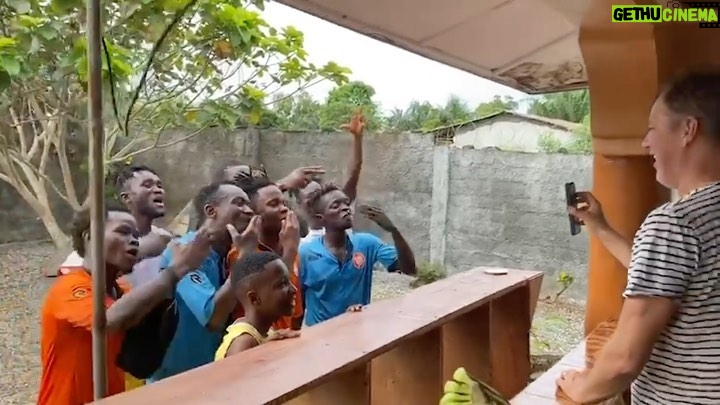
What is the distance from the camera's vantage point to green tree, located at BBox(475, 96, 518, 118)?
3.57m

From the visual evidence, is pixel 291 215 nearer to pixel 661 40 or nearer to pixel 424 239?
pixel 661 40

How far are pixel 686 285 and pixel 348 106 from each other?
238 centimetres

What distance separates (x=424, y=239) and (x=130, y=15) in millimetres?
2152

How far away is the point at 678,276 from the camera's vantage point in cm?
96

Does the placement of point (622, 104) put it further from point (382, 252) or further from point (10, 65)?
point (10, 65)

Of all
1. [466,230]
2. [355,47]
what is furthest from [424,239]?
[355,47]

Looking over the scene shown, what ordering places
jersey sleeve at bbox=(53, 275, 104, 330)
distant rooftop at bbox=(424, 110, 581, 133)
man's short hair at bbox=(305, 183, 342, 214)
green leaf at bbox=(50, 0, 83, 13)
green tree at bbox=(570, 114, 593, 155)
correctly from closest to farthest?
jersey sleeve at bbox=(53, 275, 104, 330) < green leaf at bbox=(50, 0, 83, 13) < man's short hair at bbox=(305, 183, 342, 214) < green tree at bbox=(570, 114, 593, 155) < distant rooftop at bbox=(424, 110, 581, 133)

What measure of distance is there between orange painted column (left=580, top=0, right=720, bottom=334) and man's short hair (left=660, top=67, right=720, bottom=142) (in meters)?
0.73

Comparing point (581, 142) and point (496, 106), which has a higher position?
point (496, 106)

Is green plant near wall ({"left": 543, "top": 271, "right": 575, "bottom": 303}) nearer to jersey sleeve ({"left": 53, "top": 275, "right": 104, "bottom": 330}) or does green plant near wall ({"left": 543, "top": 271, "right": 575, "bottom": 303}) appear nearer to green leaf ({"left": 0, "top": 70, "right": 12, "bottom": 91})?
jersey sleeve ({"left": 53, "top": 275, "right": 104, "bottom": 330})

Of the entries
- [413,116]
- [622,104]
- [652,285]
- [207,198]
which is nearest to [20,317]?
[207,198]

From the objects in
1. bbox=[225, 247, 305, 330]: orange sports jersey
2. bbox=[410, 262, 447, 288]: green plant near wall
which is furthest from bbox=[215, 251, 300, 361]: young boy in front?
bbox=[410, 262, 447, 288]: green plant near wall

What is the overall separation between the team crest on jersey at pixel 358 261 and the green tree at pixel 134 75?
0.74m

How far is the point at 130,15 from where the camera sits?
206 cm
